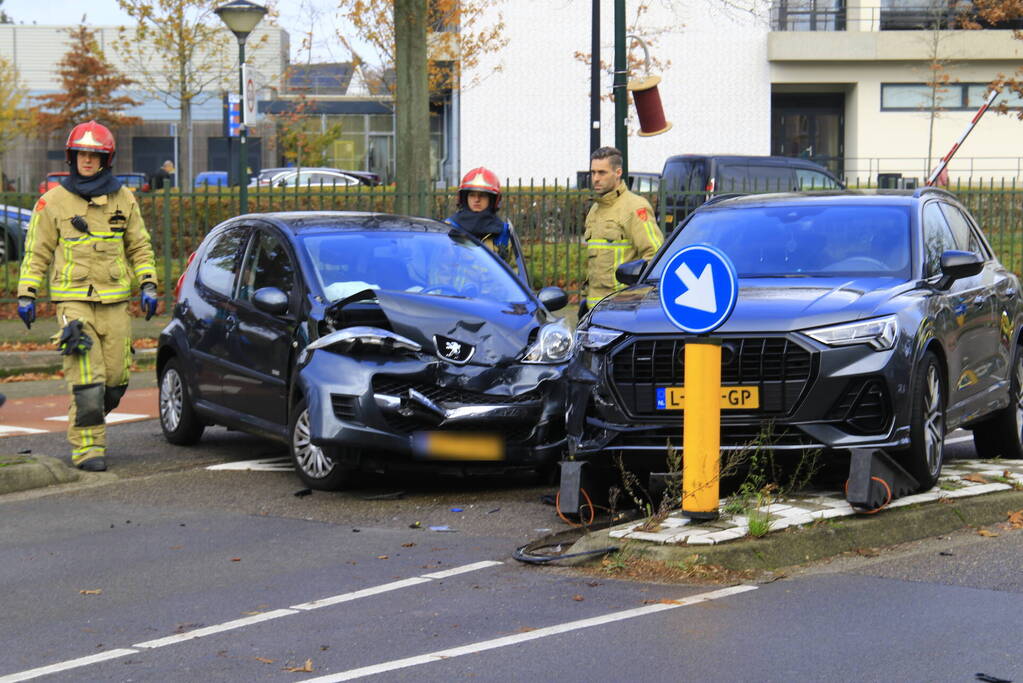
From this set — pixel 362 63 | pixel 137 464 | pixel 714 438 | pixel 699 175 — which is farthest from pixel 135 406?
pixel 362 63

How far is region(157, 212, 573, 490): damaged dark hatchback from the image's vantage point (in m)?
8.69

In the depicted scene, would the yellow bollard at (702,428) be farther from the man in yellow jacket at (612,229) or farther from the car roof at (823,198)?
the man in yellow jacket at (612,229)

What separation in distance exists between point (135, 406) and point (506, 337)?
591 cm

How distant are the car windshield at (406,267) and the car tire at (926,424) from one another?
2.73 meters

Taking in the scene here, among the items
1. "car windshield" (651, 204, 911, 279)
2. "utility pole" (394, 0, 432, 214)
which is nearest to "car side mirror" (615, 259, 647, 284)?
"car windshield" (651, 204, 911, 279)

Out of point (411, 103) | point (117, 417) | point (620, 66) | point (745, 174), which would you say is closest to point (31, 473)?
point (117, 417)

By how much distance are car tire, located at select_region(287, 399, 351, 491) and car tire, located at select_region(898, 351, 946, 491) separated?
10.4 feet

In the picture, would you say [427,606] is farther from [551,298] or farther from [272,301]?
[551,298]

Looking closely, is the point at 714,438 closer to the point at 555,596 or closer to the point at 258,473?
the point at 555,596

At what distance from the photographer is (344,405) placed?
8.70 meters

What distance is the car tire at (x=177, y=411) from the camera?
10.9 metres

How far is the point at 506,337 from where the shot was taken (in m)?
9.03

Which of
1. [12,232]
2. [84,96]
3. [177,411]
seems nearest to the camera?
[177,411]

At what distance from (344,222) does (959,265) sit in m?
3.87
